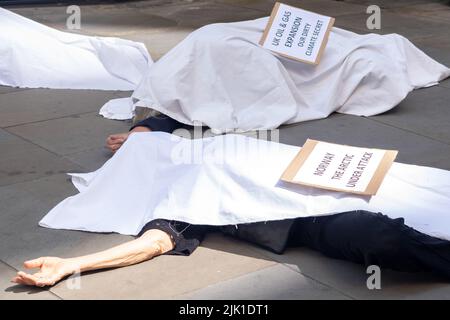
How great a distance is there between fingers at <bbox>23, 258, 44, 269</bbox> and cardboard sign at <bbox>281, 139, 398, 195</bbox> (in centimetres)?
108

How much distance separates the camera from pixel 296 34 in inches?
256

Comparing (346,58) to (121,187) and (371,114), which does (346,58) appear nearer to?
(371,114)

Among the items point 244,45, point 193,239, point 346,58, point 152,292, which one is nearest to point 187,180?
point 193,239

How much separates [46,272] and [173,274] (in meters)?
0.53

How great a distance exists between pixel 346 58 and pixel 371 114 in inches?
16.2

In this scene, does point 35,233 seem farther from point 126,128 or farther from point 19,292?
point 126,128

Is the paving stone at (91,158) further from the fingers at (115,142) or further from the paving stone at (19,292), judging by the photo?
the paving stone at (19,292)

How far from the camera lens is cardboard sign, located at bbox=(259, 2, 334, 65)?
6.39m

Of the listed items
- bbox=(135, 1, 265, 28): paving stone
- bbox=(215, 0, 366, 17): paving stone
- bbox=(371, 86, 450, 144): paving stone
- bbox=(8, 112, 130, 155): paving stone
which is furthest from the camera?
bbox=(215, 0, 366, 17): paving stone

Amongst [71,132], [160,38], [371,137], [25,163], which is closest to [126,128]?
[71,132]

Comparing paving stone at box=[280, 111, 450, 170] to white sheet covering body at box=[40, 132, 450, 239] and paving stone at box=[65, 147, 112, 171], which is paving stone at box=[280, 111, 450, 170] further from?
white sheet covering body at box=[40, 132, 450, 239]

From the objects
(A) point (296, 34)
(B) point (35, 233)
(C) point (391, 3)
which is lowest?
(C) point (391, 3)

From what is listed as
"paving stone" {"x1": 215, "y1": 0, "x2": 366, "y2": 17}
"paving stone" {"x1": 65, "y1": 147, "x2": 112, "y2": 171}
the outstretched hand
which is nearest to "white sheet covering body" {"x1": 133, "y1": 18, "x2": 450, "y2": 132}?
"paving stone" {"x1": 65, "y1": 147, "x2": 112, "y2": 171}

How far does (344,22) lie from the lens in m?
9.81
